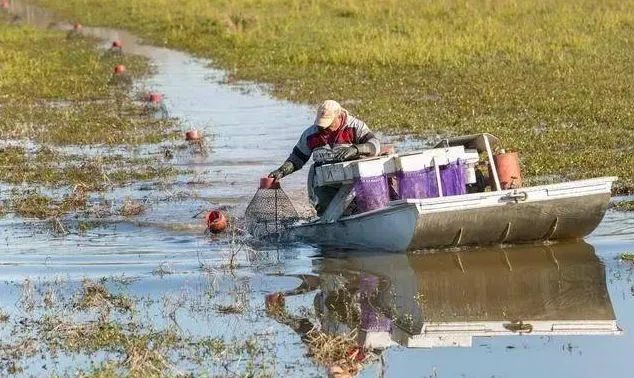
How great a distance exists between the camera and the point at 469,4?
108 feet

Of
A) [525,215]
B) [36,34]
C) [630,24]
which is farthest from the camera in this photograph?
[36,34]

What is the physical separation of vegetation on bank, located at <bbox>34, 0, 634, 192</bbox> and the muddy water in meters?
3.24

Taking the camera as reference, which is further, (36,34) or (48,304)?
(36,34)

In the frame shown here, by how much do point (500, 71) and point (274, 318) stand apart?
1409 centimetres

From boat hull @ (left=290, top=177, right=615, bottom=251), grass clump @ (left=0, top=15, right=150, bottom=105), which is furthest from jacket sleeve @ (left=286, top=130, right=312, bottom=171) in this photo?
grass clump @ (left=0, top=15, right=150, bottom=105)

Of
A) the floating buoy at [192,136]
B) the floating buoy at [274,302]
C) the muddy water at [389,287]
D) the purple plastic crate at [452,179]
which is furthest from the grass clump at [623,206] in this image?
the floating buoy at [192,136]

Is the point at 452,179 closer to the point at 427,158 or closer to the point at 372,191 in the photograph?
the point at 427,158

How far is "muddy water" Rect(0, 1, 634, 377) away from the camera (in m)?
8.33

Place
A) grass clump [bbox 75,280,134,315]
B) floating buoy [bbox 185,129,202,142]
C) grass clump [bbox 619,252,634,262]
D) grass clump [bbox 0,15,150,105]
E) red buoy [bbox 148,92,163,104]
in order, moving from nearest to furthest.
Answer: grass clump [bbox 75,280,134,315]
grass clump [bbox 619,252,634,262]
floating buoy [bbox 185,129,202,142]
red buoy [bbox 148,92,163,104]
grass clump [bbox 0,15,150,105]

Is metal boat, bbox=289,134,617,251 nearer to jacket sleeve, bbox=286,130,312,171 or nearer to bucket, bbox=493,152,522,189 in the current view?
bucket, bbox=493,152,522,189

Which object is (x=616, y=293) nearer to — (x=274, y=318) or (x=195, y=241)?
(x=274, y=318)

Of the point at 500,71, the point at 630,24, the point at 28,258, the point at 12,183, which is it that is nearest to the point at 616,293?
the point at 28,258

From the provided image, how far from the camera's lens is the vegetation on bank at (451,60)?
680 inches

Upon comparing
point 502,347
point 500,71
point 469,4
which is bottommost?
point 502,347
